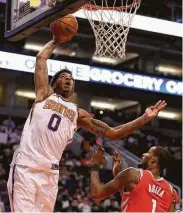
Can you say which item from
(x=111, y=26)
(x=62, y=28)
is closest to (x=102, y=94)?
(x=111, y=26)

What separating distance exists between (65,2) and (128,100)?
19.2 meters

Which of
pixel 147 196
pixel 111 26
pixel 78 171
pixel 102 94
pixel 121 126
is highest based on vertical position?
pixel 102 94

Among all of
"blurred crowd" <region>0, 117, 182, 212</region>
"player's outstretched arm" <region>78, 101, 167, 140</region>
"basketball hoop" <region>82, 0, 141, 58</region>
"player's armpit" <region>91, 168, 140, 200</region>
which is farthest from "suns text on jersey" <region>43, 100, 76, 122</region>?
"blurred crowd" <region>0, 117, 182, 212</region>

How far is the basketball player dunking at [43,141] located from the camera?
3.91 meters

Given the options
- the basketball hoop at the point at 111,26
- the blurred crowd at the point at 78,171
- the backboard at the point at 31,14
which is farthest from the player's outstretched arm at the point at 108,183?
the blurred crowd at the point at 78,171

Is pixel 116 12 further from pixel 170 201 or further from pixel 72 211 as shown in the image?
pixel 72 211

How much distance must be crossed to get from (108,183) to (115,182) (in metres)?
0.09

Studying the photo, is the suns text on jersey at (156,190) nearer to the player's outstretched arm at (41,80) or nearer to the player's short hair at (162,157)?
the player's short hair at (162,157)

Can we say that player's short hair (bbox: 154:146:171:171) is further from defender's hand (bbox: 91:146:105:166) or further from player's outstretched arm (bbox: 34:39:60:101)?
player's outstretched arm (bbox: 34:39:60:101)

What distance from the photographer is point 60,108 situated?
415cm

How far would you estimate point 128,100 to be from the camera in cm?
2306

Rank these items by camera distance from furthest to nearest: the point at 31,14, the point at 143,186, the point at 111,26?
1. the point at 111,26
2. the point at 31,14
3. the point at 143,186

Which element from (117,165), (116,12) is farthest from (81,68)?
(117,165)

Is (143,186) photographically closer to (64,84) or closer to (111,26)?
(64,84)
